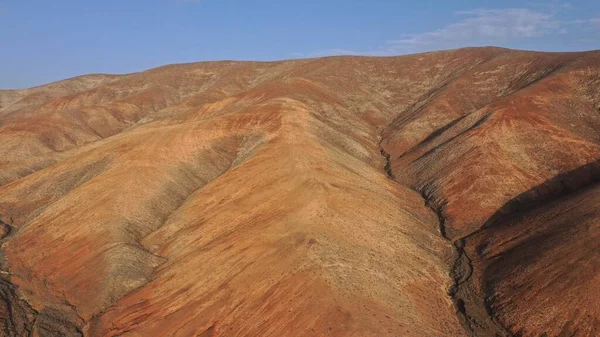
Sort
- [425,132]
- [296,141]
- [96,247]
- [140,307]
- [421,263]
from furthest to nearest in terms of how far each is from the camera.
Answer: [425,132] → [296,141] → [96,247] → [421,263] → [140,307]

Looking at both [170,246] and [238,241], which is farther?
[170,246]

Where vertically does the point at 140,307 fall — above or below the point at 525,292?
above

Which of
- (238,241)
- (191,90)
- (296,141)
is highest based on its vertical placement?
(191,90)

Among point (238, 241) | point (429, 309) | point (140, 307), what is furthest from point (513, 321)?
point (140, 307)

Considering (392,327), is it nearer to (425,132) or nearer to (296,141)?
(296,141)

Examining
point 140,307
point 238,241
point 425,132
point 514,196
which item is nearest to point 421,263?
point 238,241

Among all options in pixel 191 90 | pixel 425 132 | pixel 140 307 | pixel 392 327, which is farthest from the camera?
pixel 191 90
